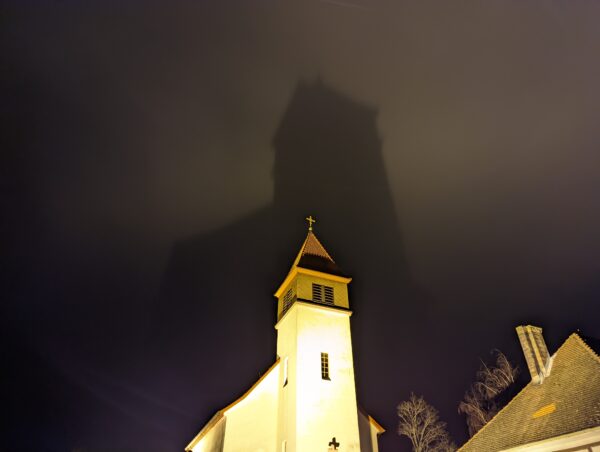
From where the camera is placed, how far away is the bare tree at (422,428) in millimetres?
32875

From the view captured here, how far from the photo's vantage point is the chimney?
2061 cm

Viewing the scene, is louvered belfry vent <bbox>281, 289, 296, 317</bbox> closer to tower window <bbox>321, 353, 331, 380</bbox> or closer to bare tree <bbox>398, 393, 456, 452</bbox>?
tower window <bbox>321, 353, 331, 380</bbox>

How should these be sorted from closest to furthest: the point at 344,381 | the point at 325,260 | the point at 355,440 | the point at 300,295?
the point at 355,440 → the point at 344,381 → the point at 300,295 → the point at 325,260

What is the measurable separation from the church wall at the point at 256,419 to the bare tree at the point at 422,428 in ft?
39.7

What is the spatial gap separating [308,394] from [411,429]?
1317cm

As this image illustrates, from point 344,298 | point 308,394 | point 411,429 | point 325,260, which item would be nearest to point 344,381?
point 308,394

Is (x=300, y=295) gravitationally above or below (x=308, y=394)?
above

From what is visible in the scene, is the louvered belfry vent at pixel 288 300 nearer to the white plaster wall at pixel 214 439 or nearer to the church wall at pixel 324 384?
the church wall at pixel 324 384

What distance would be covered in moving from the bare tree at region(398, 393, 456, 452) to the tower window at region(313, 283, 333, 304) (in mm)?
12526

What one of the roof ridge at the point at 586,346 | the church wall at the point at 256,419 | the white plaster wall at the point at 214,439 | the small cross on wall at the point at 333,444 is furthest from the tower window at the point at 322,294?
the roof ridge at the point at 586,346

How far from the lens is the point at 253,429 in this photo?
2684 cm

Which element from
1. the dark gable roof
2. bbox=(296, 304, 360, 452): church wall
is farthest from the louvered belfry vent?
the dark gable roof

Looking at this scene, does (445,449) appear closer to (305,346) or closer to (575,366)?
(305,346)

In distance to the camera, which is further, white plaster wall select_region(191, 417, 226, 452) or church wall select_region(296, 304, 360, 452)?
white plaster wall select_region(191, 417, 226, 452)
